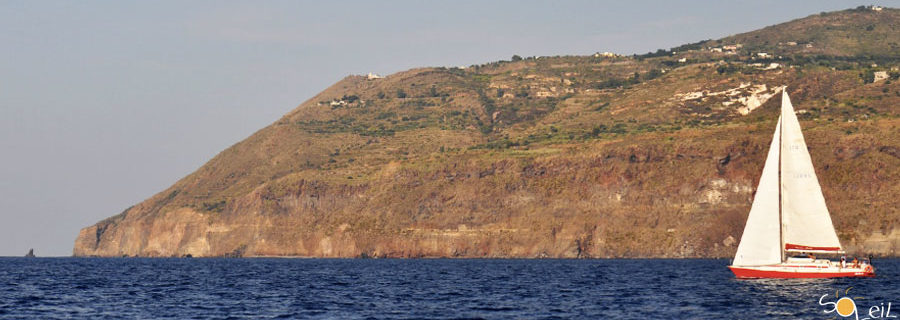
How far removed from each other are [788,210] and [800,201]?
3.20 ft

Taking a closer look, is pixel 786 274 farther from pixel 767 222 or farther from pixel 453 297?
pixel 453 297

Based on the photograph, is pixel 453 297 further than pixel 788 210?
No

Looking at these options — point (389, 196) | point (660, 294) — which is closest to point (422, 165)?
point (389, 196)

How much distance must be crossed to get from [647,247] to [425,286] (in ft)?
262

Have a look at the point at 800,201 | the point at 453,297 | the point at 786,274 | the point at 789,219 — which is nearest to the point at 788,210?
the point at 789,219

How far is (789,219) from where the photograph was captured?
240ft

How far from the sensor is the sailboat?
73.0 m

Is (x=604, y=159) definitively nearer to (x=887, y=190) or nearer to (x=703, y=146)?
(x=703, y=146)

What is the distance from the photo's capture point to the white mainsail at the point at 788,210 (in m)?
73.0

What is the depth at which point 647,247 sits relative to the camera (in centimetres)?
15600
